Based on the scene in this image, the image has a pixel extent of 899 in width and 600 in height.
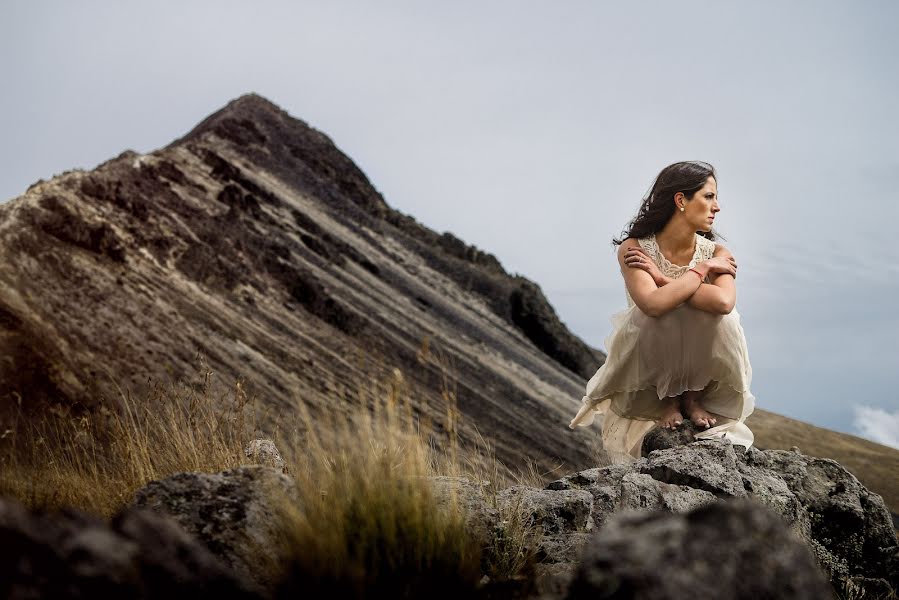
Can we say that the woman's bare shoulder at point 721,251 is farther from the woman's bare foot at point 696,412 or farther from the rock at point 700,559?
the rock at point 700,559

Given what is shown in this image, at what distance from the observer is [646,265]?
4379 millimetres

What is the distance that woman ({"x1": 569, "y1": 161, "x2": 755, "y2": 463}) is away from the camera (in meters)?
4.33

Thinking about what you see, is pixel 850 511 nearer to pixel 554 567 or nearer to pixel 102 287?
pixel 554 567

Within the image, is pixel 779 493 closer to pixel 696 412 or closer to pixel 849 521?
pixel 849 521

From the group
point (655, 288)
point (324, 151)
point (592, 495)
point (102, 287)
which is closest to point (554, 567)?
point (592, 495)

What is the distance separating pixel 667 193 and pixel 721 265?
0.48 m

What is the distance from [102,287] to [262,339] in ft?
7.48

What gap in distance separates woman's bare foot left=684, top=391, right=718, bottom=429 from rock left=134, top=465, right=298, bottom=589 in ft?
8.67

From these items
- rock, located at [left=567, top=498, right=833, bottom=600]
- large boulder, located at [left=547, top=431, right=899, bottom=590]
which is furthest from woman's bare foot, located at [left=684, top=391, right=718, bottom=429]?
rock, located at [left=567, top=498, right=833, bottom=600]

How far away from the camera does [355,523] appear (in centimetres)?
230

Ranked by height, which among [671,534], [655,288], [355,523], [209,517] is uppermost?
[655,288]

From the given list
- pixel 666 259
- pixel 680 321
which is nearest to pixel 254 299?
pixel 666 259

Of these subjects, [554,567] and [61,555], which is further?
[554,567]

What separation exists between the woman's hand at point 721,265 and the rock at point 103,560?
314 centimetres
